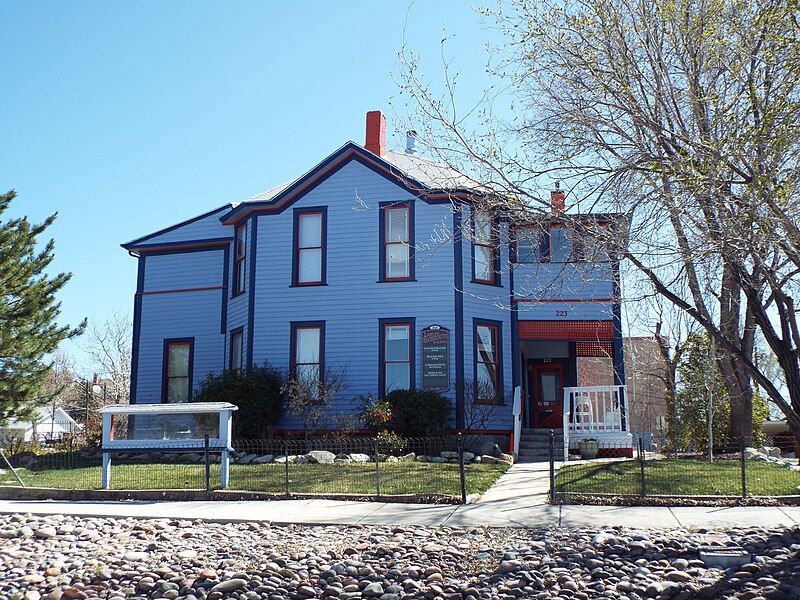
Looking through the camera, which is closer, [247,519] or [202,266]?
[247,519]

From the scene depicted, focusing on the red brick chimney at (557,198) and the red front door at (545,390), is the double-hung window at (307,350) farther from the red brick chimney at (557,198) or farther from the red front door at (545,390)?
the red brick chimney at (557,198)

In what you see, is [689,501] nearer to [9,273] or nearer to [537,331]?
[537,331]

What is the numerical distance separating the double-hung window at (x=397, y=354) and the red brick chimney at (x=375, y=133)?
5795 millimetres

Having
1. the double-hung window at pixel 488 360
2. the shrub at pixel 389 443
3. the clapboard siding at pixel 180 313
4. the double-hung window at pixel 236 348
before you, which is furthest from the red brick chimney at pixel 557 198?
the clapboard siding at pixel 180 313

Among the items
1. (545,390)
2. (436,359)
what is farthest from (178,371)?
(545,390)

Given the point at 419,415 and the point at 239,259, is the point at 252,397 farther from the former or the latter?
the point at 239,259

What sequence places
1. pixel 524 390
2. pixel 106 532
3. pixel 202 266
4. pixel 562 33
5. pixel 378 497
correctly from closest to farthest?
pixel 562 33 → pixel 106 532 → pixel 378 497 → pixel 524 390 → pixel 202 266

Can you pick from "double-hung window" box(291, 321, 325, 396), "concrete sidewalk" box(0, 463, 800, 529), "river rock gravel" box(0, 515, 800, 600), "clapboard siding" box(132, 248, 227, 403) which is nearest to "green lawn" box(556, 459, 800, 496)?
"concrete sidewalk" box(0, 463, 800, 529)

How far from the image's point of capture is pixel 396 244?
67.9 feet

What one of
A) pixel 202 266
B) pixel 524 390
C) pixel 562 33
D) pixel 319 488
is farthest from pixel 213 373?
pixel 562 33

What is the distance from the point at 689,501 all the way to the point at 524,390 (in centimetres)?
1152

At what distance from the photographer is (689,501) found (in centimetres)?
1105

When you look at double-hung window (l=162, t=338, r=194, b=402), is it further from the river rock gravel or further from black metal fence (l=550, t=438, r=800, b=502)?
the river rock gravel

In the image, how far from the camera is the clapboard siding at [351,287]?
66.2 feet
